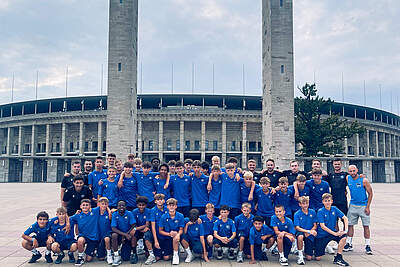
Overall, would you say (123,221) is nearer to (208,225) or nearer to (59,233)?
(59,233)

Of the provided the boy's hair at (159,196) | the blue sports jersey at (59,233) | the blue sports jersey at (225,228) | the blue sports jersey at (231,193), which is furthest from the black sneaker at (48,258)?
the blue sports jersey at (231,193)

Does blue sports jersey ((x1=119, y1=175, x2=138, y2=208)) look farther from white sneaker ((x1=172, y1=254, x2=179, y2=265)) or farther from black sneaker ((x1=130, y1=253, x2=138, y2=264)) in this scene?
white sneaker ((x1=172, y1=254, x2=179, y2=265))

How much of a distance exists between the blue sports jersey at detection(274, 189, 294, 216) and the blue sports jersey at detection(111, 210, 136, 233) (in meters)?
3.88

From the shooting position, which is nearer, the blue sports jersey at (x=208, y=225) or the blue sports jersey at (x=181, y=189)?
the blue sports jersey at (x=208, y=225)

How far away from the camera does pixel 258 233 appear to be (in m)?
8.01

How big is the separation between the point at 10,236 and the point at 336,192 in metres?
10.5

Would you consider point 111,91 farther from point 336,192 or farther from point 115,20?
point 336,192

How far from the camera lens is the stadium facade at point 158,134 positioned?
50.8 meters

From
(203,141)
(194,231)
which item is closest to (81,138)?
(203,141)

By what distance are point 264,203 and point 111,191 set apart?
13.8 ft

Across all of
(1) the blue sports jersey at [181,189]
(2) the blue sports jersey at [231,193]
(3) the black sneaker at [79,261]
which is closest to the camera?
(3) the black sneaker at [79,261]

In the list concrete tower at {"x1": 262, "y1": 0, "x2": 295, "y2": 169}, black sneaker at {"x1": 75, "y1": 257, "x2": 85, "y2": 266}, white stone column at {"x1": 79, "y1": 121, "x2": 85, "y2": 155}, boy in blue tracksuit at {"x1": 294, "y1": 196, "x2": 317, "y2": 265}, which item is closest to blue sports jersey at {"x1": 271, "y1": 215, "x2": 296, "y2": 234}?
boy in blue tracksuit at {"x1": 294, "y1": 196, "x2": 317, "y2": 265}

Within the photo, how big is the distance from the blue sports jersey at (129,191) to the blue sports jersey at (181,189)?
3.49ft

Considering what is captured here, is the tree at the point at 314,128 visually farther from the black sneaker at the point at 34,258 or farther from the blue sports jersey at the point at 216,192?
the black sneaker at the point at 34,258
